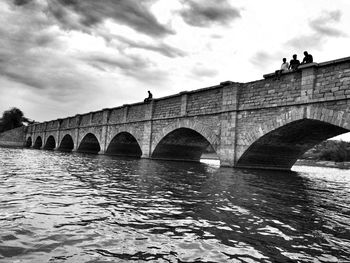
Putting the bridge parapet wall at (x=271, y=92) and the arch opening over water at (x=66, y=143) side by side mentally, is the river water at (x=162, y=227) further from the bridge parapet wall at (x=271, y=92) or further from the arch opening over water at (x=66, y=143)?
the arch opening over water at (x=66, y=143)

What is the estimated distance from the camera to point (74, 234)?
121 inches

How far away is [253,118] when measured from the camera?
13102 mm

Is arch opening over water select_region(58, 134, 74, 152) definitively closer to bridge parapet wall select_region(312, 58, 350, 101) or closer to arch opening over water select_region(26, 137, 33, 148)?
arch opening over water select_region(26, 137, 33, 148)

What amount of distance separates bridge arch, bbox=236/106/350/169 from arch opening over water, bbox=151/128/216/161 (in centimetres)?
519

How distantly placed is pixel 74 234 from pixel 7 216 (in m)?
1.18

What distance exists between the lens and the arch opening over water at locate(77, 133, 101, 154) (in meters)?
31.9

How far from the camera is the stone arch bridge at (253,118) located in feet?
34.6

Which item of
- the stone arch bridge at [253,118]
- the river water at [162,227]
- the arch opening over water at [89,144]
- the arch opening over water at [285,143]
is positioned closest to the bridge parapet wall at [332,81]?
the stone arch bridge at [253,118]

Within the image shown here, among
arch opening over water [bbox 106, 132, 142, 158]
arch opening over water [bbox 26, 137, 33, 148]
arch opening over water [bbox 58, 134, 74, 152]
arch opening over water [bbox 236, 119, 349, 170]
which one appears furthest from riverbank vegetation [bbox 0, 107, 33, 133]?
arch opening over water [bbox 236, 119, 349, 170]

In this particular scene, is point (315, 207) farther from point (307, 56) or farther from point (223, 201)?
point (307, 56)

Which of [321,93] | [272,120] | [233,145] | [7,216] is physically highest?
[321,93]

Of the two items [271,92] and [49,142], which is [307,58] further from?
[49,142]

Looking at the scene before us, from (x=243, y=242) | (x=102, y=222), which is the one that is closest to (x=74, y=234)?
(x=102, y=222)

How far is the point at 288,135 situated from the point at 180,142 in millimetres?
8930
